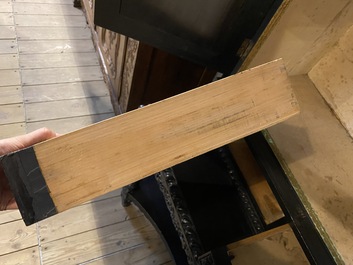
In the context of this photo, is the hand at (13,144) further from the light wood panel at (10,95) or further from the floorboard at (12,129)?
the light wood panel at (10,95)

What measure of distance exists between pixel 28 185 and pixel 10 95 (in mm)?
1273

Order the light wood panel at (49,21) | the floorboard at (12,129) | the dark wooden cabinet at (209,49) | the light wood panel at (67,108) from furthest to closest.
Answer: the light wood panel at (49,21), the light wood panel at (67,108), the floorboard at (12,129), the dark wooden cabinet at (209,49)

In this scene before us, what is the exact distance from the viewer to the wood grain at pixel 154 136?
0.43 m

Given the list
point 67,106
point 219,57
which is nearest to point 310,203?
point 219,57

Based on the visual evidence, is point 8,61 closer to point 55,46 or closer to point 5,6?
point 55,46

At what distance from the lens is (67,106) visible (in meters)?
1.51

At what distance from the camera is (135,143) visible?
46 cm

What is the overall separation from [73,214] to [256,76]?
3.29 ft

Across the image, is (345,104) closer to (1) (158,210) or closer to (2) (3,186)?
(1) (158,210)

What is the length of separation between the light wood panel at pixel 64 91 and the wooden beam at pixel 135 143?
3.98 feet

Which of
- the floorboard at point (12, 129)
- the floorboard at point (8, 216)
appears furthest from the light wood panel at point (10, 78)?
the floorboard at point (8, 216)

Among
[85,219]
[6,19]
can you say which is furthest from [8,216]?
[6,19]

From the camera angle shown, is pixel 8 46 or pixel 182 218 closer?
pixel 182 218

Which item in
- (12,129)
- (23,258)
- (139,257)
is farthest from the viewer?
(12,129)
